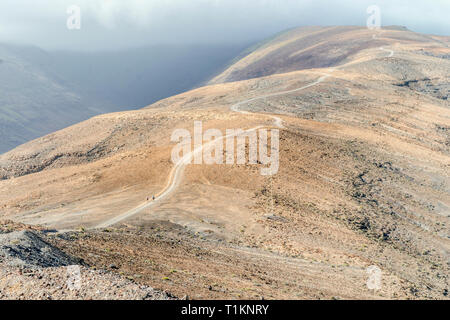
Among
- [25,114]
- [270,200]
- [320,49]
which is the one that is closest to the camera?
[270,200]

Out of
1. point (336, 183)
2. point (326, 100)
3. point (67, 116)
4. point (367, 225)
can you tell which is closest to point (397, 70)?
point (326, 100)

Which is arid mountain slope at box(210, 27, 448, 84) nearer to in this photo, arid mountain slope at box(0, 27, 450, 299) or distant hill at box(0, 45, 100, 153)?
distant hill at box(0, 45, 100, 153)

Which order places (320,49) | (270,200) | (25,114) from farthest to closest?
(25,114), (320,49), (270,200)

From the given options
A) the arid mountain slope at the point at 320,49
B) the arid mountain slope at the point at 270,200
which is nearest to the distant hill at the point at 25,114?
the arid mountain slope at the point at 320,49

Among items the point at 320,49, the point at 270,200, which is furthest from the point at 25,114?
the point at 270,200

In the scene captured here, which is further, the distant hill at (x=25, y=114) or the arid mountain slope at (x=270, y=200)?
the distant hill at (x=25, y=114)

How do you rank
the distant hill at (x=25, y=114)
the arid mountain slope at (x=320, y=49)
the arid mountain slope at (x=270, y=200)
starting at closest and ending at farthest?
the arid mountain slope at (x=270, y=200) → the arid mountain slope at (x=320, y=49) → the distant hill at (x=25, y=114)

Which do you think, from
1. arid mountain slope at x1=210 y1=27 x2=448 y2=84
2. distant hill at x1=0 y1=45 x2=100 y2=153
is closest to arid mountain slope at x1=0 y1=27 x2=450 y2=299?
arid mountain slope at x1=210 y1=27 x2=448 y2=84

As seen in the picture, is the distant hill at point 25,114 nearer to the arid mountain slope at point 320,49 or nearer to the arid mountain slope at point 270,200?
the arid mountain slope at point 320,49

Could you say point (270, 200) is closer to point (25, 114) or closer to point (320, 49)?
point (320, 49)
